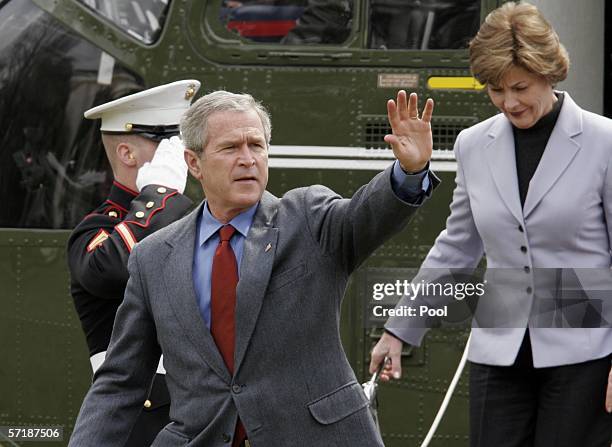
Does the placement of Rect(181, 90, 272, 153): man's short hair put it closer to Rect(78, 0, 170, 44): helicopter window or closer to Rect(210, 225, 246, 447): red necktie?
Rect(210, 225, 246, 447): red necktie

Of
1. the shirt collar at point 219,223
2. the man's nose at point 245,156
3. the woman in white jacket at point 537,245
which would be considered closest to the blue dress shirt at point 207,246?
the shirt collar at point 219,223

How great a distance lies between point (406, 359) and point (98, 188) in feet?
5.14

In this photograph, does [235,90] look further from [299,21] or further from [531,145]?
[531,145]

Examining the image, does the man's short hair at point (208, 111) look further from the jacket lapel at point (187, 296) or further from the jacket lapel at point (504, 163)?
the jacket lapel at point (504, 163)

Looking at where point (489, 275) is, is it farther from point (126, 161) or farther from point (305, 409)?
point (126, 161)

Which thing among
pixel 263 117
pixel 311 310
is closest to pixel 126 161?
pixel 263 117

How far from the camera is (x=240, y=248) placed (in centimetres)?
310

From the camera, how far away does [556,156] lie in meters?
3.64

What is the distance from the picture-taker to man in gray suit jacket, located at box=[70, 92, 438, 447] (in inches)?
115

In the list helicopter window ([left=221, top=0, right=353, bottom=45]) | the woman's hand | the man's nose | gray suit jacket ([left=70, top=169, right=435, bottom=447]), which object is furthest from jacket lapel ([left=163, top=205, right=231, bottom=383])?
helicopter window ([left=221, top=0, right=353, bottom=45])

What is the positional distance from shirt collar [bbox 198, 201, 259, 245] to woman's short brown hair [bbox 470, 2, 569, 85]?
0.86 m

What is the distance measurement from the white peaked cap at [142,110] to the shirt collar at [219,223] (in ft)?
3.75

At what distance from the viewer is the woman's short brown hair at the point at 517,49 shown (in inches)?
140

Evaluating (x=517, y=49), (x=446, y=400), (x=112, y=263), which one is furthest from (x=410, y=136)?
(x=446, y=400)
